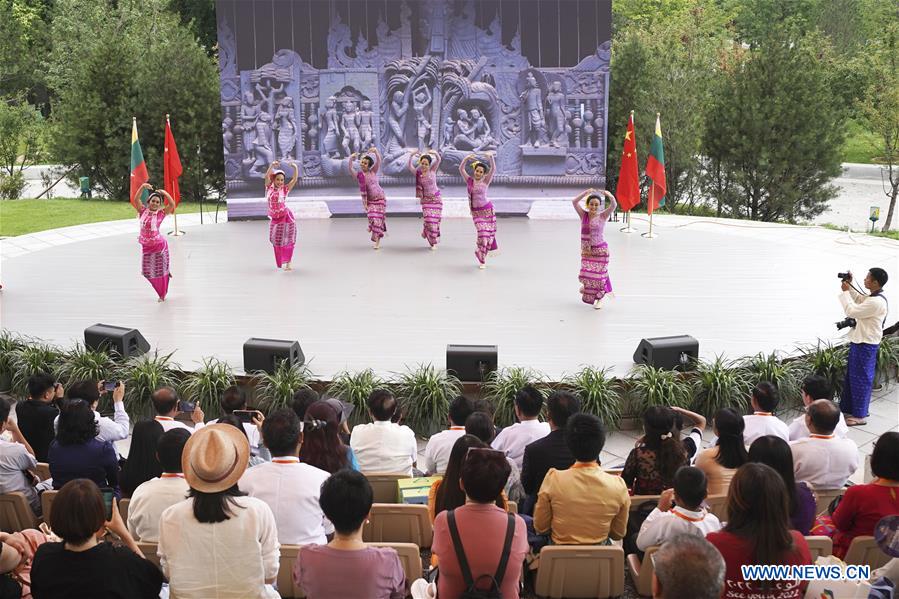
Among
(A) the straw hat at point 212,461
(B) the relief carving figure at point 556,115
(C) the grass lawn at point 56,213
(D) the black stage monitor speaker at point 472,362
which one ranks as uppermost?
(B) the relief carving figure at point 556,115

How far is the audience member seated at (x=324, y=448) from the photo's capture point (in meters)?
4.32

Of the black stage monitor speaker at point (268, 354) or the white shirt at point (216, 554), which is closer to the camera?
the white shirt at point (216, 554)

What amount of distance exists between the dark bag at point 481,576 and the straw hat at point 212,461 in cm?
77

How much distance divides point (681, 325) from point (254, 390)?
3.88m

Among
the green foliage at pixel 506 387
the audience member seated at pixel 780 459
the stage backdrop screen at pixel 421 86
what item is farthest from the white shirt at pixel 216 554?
the stage backdrop screen at pixel 421 86

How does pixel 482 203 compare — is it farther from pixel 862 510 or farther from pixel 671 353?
pixel 862 510

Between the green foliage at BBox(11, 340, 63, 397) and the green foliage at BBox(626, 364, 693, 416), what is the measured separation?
174 inches

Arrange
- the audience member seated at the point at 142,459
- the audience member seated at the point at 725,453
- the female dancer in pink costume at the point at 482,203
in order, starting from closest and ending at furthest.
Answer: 1. the audience member seated at the point at 725,453
2. the audience member seated at the point at 142,459
3. the female dancer in pink costume at the point at 482,203

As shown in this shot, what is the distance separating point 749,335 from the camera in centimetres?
799

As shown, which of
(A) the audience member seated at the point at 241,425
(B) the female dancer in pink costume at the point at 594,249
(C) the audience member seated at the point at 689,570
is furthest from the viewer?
(B) the female dancer in pink costume at the point at 594,249

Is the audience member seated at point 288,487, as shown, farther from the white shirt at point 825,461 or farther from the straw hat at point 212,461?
the white shirt at point 825,461

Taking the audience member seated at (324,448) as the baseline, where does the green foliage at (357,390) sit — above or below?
below

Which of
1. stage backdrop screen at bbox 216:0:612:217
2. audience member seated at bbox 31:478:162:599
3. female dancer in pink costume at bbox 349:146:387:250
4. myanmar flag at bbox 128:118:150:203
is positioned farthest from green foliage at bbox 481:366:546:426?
stage backdrop screen at bbox 216:0:612:217

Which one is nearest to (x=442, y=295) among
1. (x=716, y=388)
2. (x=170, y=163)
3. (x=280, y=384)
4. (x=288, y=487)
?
(x=280, y=384)
